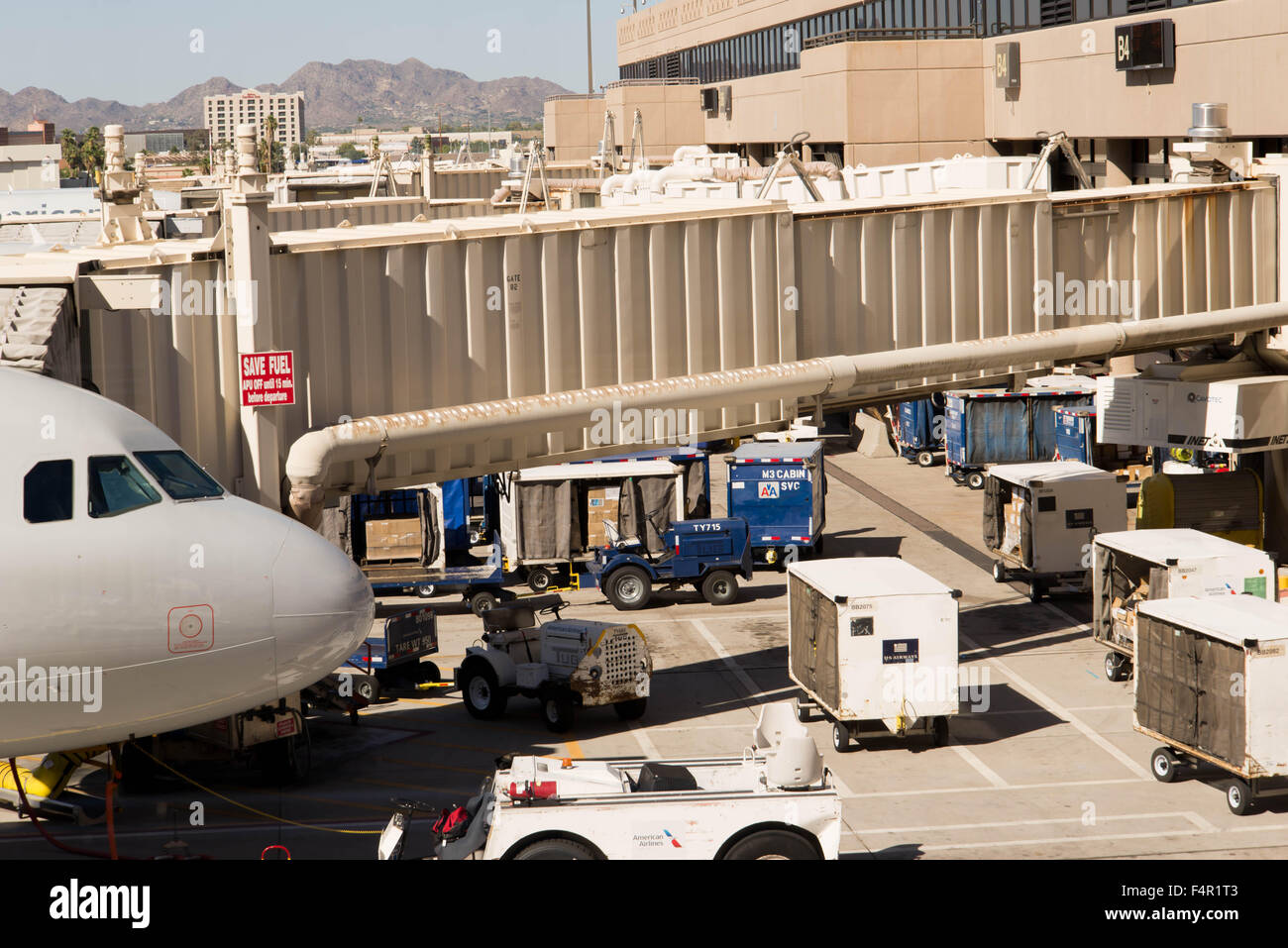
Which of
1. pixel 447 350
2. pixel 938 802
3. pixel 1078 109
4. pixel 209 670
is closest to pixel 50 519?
pixel 209 670

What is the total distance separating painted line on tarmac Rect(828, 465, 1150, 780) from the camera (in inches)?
982

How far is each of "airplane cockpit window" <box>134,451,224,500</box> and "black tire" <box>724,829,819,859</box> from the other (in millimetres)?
7328

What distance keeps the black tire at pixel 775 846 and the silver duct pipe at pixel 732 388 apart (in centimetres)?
898

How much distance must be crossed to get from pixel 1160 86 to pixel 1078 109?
21.8 ft

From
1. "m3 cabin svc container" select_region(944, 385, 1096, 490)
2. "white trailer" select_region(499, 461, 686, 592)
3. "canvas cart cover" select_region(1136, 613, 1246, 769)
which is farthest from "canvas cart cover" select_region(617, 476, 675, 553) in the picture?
"canvas cart cover" select_region(1136, 613, 1246, 769)

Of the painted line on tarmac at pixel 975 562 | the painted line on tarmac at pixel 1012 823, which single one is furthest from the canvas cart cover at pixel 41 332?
the painted line on tarmac at pixel 975 562

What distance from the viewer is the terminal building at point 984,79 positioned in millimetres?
45094

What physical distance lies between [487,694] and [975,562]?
1753cm

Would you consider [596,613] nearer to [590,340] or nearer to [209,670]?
[590,340]

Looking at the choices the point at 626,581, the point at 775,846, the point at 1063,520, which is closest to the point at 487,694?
the point at 626,581

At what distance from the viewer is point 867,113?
66125 millimetres

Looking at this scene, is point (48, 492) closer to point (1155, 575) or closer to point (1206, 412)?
point (1155, 575)

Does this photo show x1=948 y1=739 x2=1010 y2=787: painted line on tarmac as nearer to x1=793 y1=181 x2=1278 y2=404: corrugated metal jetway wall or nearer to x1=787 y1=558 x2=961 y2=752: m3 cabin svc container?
x1=787 y1=558 x2=961 y2=752: m3 cabin svc container

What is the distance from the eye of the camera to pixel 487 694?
2762cm
